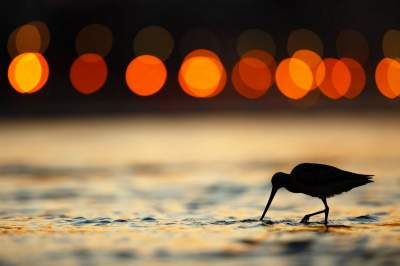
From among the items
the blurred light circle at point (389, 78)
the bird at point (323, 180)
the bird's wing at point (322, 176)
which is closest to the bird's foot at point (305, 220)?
the bird at point (323, 180)

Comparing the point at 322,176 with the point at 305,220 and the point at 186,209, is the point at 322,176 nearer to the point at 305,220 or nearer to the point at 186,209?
the point at 305,220

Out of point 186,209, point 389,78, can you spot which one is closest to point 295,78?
point 389,78

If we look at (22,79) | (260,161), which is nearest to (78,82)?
(22,79)

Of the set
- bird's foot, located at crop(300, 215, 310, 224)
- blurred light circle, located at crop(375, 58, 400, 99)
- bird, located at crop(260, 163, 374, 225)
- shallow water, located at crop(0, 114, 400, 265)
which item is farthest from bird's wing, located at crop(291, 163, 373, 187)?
blurred light circle, located at crop(375, 58, 400, 99)

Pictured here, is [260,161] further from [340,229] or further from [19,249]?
[19,249]

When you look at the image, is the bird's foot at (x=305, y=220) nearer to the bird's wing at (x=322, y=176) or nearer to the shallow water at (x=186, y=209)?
the shallow water at (x=186, y=209)
